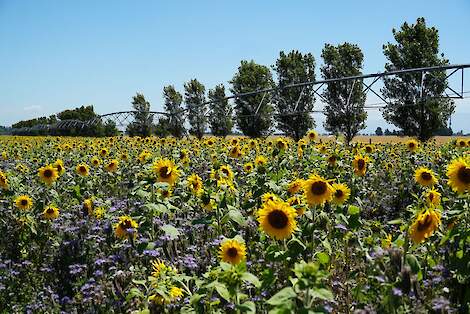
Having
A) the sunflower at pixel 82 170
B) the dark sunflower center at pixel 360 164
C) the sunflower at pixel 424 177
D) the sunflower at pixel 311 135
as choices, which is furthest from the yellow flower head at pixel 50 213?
the sunflower at pixel 311 135

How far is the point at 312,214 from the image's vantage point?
3906mm

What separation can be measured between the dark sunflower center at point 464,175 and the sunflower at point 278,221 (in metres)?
1.62

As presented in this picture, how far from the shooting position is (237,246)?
315 centimetres

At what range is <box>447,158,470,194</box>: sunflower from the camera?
4.06 m

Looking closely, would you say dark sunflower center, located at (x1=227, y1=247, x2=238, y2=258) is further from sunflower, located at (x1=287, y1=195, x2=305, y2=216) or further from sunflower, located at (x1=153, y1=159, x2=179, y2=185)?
sunflower, located at (x1=153, y1=159, x2=179, y2=185)

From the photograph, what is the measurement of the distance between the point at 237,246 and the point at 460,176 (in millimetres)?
2119

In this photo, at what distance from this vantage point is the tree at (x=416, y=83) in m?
34.7

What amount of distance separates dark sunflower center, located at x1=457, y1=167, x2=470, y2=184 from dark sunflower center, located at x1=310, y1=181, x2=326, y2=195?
3.90 ft

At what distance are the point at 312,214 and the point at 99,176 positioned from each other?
5.52 m

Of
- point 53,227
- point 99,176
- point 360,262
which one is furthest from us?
point 99,176

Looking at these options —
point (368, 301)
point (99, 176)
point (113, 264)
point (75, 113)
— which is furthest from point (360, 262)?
point (75, 113)

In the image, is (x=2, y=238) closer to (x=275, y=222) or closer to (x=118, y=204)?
(x=118, y=204)

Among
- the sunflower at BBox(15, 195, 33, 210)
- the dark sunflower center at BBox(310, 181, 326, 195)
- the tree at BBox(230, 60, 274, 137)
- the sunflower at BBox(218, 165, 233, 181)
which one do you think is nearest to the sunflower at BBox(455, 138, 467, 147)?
the sunflower at BBox(218, 165, 233, 181)

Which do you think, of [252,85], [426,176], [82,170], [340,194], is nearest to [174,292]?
[340,194]
